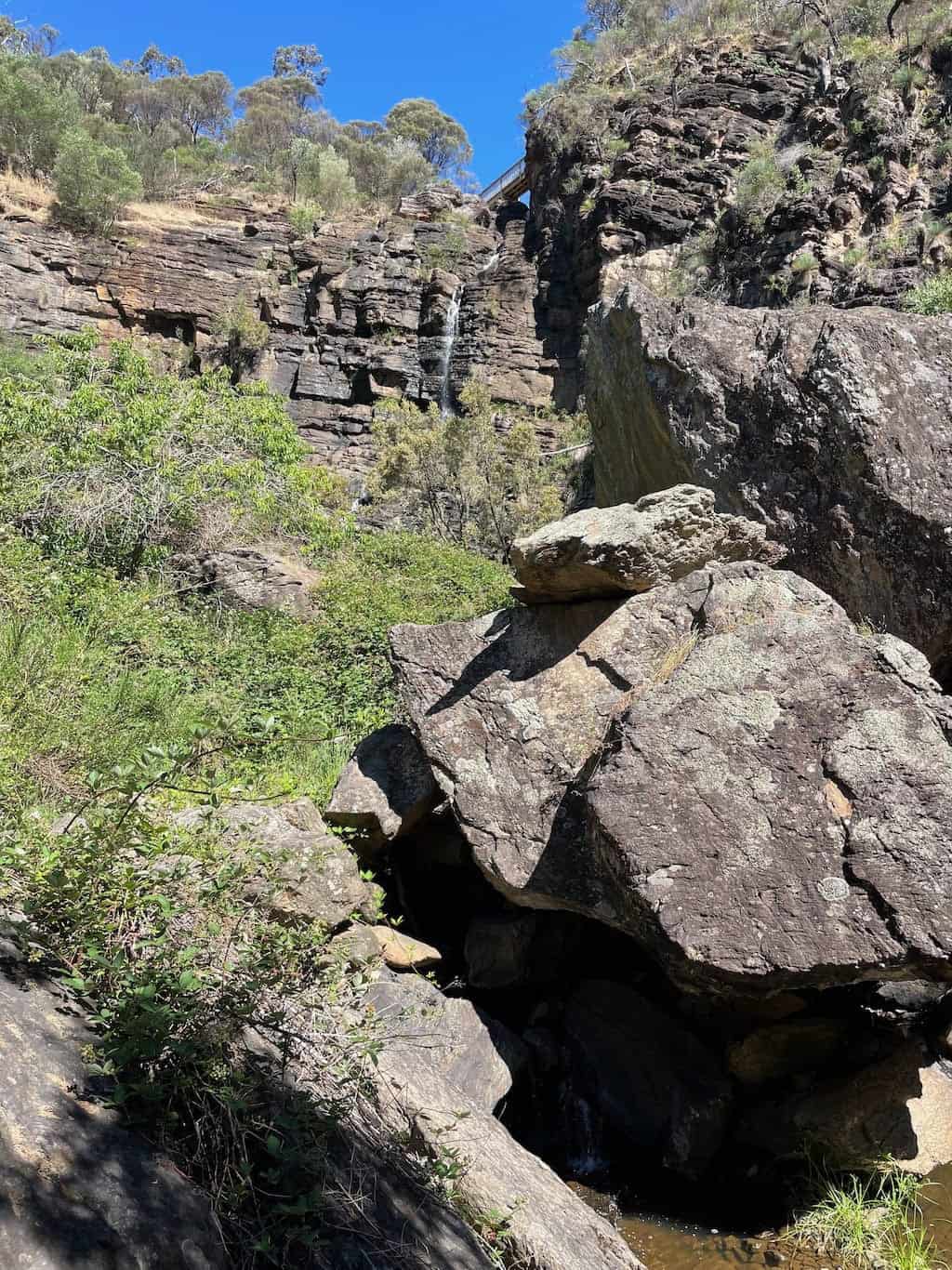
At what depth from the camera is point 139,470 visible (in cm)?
1048

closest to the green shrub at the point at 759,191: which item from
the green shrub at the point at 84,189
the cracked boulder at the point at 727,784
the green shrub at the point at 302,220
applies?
the green shrub at the point at 302,220

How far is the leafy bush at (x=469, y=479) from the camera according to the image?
1772cm

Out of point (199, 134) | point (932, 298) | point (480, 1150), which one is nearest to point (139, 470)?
point (480, 1150)

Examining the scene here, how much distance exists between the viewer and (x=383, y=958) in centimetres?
465

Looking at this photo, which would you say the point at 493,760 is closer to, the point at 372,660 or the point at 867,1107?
the point at 867,1107

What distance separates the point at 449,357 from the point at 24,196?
14199 mm

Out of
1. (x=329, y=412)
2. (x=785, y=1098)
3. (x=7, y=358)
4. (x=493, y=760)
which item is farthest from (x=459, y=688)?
(x=329, y=412)

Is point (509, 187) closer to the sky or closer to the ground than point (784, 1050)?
closer to the sky

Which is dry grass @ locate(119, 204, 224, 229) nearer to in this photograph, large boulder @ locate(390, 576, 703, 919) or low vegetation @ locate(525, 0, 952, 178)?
low vegetation @ locate(525, 0, 952, 178)

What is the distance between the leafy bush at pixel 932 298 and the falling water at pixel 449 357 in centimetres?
1404

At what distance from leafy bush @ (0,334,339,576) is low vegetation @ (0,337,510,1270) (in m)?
0.03

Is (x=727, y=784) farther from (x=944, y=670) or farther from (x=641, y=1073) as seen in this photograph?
(x=944, y=670)

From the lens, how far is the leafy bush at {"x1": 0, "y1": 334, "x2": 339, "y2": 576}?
10047 mm

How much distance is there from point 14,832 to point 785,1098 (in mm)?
3617
